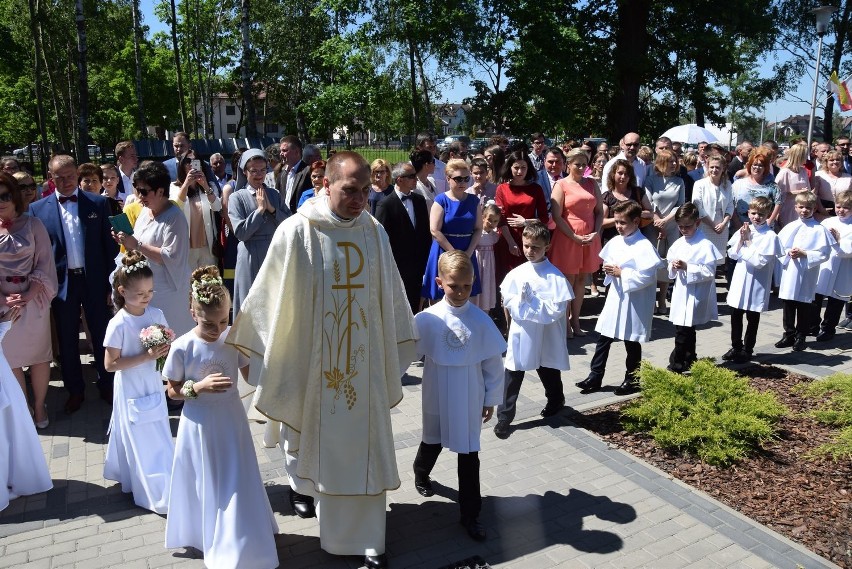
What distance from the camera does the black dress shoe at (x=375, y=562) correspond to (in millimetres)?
3939

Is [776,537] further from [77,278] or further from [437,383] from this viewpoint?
[77,278]

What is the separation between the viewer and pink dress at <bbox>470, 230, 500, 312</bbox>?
7996 mm

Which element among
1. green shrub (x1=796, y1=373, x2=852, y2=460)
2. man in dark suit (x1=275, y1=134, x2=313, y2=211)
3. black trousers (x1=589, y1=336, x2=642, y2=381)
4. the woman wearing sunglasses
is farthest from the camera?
man in dark suit (x1=275, y1=134, x2=313, y2=211)

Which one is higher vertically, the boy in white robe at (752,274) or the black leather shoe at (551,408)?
the boy in white robe at (752,274)

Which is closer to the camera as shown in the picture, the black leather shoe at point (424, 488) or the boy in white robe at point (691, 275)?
the black leather shoe at point (424, 488)

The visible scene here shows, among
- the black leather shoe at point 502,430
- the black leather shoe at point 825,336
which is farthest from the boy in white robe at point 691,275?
the black leather shoe at point 825,336

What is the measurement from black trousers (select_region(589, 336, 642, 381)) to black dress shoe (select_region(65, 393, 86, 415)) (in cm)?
476

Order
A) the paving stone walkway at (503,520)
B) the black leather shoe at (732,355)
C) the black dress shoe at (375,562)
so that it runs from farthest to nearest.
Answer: the black leather shoe at (732,355) → the paving stone walkway at (503,520) → the black dress shoe at (375,562)

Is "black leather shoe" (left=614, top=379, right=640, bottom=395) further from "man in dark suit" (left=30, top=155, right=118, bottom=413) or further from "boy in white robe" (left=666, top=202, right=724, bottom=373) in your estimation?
"man in dark suit" (left=30, top=155, right=118, bottom=413)

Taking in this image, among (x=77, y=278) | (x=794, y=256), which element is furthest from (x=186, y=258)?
(x=794, y=256)

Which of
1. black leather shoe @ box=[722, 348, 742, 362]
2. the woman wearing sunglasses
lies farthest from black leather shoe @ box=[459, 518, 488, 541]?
black leather shoe @ box=[722, 348, 742, 362]

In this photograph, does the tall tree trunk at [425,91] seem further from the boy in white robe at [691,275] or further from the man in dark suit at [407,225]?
the boy in white robe at [691,275]

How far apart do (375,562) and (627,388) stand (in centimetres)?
358

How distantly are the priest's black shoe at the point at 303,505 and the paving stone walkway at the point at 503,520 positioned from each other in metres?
0.05
